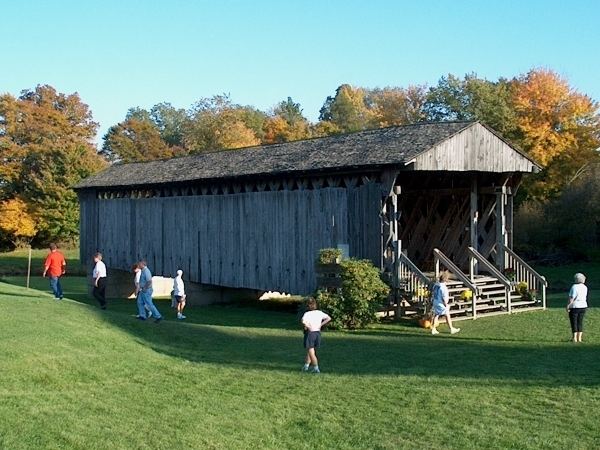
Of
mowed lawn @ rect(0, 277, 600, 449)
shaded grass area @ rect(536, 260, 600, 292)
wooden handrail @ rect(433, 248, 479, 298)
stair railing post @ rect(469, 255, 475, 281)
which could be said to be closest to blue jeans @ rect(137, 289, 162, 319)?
mowed lawn @ rect(0, 277, 600, 449)

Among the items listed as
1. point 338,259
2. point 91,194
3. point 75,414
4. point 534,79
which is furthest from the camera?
point 534,79

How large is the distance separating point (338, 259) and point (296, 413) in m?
11.0

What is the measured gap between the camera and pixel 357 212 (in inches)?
927

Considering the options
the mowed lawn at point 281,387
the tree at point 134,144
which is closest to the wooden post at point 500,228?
the mowed lawn at point 281,387

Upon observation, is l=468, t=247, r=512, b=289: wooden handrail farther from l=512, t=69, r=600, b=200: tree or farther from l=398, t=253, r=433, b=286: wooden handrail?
l=512, t=69, r=600, b=200: tree

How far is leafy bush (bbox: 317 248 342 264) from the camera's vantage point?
72.8 ft

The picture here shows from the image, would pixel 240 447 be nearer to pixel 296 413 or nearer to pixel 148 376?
pixel 296 413

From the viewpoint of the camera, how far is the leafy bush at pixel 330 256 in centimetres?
2219

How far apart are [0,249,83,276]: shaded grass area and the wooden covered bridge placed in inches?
803

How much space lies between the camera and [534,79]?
50.4 meters

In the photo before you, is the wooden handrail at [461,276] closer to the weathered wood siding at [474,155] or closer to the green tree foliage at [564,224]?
the weathered wood siding at [474,155]

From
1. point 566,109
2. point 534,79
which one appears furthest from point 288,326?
point 534,79

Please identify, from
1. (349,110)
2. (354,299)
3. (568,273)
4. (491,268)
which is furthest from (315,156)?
(349,110)

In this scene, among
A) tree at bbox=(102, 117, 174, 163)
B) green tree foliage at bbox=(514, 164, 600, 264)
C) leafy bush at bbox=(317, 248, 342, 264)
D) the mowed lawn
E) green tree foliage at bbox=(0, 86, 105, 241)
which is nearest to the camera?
the mowed lawn
